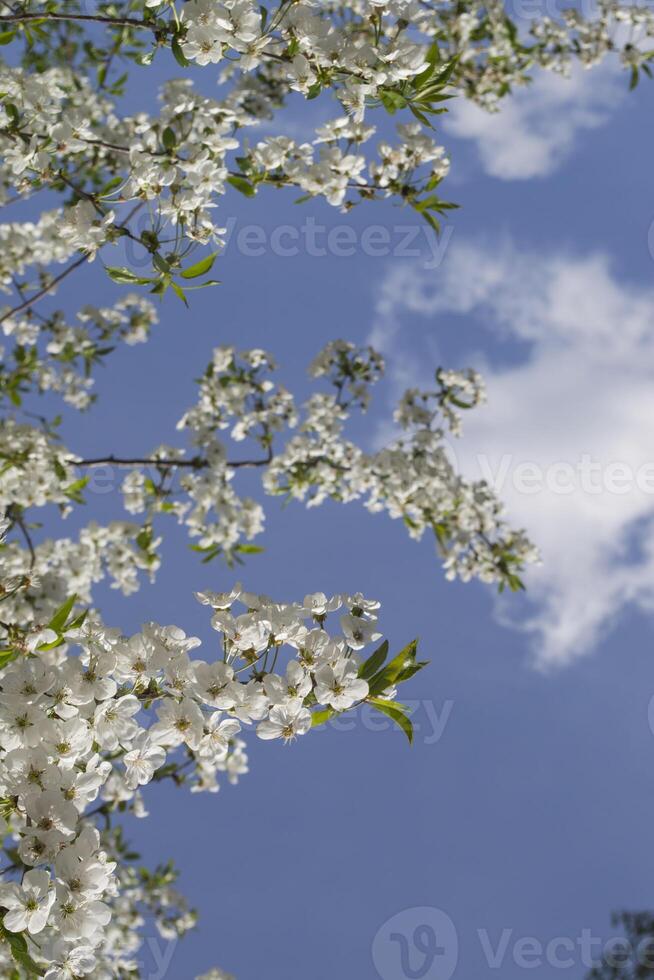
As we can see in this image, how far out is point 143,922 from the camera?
22.0 ft

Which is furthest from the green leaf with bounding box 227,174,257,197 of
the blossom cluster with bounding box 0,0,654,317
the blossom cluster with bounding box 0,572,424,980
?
the blossom cluster with bounding box 0,572,424,980

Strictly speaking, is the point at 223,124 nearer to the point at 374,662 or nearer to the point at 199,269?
the point at 199,269

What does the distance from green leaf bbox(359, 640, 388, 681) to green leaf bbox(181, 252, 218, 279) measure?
4.60ft

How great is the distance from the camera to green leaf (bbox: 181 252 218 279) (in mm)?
2623

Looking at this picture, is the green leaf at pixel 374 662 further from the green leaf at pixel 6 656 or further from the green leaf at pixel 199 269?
the green leaf at pixel 199 269

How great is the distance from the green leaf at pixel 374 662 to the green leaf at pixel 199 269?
4.60ft

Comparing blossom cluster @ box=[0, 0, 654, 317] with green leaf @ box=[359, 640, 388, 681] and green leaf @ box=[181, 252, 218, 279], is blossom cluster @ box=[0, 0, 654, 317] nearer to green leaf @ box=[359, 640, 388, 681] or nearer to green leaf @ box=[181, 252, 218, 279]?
green leaf @ box=[181, 252, 218, 279]

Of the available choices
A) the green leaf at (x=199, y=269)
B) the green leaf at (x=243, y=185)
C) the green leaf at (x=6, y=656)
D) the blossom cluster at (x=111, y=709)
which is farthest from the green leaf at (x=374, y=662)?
the green leaf at (x=243, y=185)

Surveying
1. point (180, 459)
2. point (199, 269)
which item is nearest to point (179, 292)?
point (199, 269)

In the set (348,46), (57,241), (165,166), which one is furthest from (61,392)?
(348,46)

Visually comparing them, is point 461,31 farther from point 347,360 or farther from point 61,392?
point 61,392

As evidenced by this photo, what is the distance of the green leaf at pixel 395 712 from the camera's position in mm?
2115

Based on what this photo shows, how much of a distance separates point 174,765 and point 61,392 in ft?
10.8

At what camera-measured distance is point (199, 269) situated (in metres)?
2.65
